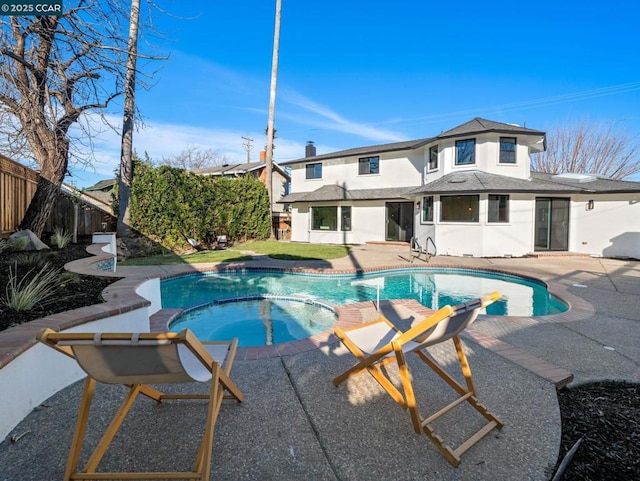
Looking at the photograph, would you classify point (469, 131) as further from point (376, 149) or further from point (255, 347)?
point (255, 347)

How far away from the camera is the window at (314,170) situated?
22406mm

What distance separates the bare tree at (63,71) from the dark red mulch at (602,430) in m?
8.90

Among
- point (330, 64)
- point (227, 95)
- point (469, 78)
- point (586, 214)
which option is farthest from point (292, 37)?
point (586, 214)

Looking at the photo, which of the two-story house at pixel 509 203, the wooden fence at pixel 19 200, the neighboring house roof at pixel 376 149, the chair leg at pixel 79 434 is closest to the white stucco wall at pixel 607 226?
the two-story house at pixel 509 203

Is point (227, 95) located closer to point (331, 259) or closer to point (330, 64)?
point (330, 64)

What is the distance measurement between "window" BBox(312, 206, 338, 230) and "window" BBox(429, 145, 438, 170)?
6.05 m

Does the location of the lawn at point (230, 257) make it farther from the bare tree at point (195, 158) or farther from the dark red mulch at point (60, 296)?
the bare tree at point (195, 158)

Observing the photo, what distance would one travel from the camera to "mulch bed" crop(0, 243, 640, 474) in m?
2.17

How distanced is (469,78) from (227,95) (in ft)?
52.3

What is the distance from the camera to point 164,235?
15.6 m

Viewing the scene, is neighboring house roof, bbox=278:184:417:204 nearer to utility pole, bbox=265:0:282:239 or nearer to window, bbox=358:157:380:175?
window, bbox=358:157:380:175

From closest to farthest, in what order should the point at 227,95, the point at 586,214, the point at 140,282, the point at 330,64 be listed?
the point at 140,282
the point at 586,214
the point at 227,95
the point at 330,64

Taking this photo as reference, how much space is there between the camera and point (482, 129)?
48.8 feet

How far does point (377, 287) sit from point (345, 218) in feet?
41.6
